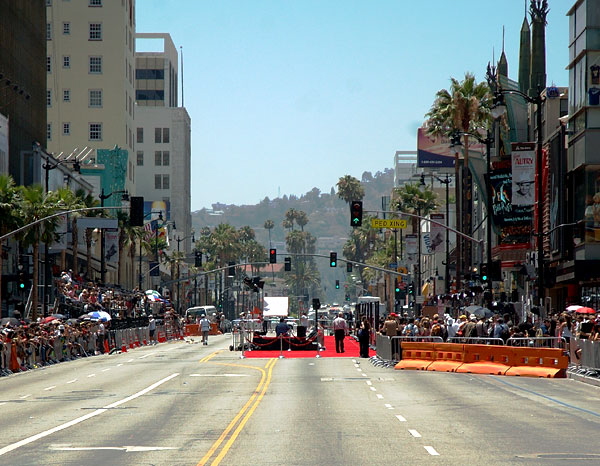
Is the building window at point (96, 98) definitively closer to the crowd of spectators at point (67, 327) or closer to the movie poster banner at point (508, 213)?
the crowd of spectators at point (67, 327)

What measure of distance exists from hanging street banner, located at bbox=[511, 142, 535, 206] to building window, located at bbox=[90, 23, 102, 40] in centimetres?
9587

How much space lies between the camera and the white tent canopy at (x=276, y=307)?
85688 millimetres

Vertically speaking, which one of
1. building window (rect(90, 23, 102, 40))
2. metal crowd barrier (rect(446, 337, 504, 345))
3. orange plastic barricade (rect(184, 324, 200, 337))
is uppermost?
building window (rect(90, 23, 102, 40))

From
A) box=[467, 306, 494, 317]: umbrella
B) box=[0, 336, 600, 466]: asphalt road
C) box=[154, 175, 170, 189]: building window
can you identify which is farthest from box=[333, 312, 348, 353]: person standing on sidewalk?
box=[154, 175, 170, 189]: building window

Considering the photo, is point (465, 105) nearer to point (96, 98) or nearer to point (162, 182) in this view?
point (96, 98)

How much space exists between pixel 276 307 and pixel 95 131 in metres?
55.5

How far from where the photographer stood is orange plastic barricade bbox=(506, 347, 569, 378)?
35703 mm

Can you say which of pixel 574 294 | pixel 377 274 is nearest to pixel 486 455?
pixel 574 294

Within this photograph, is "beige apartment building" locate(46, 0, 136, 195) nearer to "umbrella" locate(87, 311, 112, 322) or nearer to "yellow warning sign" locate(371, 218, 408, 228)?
"yellow warning sign" locate(371, 218, 408, 228)

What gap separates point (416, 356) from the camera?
1693 inches

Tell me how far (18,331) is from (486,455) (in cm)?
3171

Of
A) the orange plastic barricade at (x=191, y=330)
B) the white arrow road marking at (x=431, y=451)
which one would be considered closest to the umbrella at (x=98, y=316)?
the orange plastic barricade at (x=191, y=330)

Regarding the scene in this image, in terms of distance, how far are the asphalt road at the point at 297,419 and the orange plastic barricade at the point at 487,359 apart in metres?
1.11

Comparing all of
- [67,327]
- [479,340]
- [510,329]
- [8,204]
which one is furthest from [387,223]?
[510,329]
